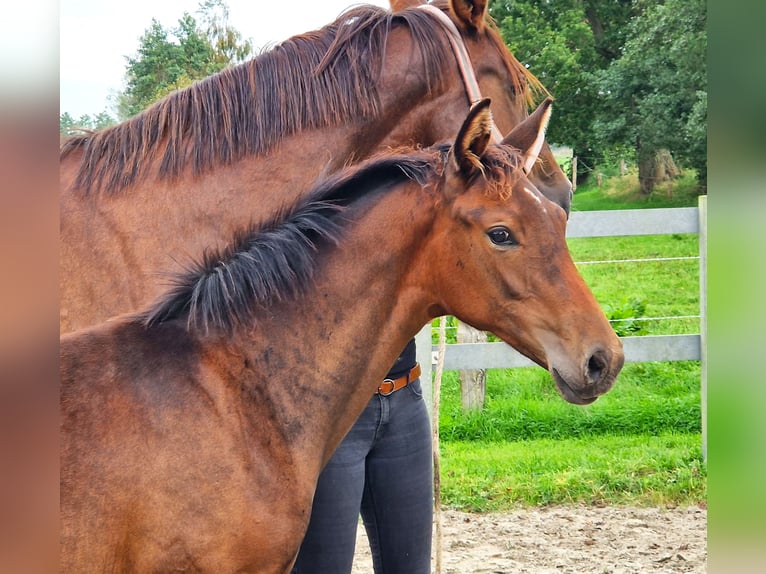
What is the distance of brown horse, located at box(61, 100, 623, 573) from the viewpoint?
5.24ft

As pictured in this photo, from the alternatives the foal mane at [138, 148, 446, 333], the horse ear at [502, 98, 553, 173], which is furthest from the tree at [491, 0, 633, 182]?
the foal mane at [138, 148, 446, 333]

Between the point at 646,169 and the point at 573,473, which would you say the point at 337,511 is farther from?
the point at 646,169

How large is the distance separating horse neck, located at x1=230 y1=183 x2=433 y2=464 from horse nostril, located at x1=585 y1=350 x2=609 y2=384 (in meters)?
0.42

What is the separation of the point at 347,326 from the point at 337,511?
22.7 inches

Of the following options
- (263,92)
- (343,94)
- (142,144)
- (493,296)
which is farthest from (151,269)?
(493,296)

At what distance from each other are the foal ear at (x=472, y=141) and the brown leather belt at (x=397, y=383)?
26.6 inches

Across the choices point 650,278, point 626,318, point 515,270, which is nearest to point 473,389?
point 626,318

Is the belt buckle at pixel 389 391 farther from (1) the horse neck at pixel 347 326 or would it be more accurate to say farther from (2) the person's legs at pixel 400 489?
(1) the horse neck at pixel 347 326

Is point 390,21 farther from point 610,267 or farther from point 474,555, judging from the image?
point 610,267

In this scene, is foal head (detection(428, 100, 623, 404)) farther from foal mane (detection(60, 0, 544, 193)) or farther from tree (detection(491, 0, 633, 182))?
tree (detection(491, 0, 633, 182))

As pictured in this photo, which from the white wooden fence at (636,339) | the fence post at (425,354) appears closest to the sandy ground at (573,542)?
the fence post at (425,354)

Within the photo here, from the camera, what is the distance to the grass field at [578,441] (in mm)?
4891

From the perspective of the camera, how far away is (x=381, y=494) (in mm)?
2260
